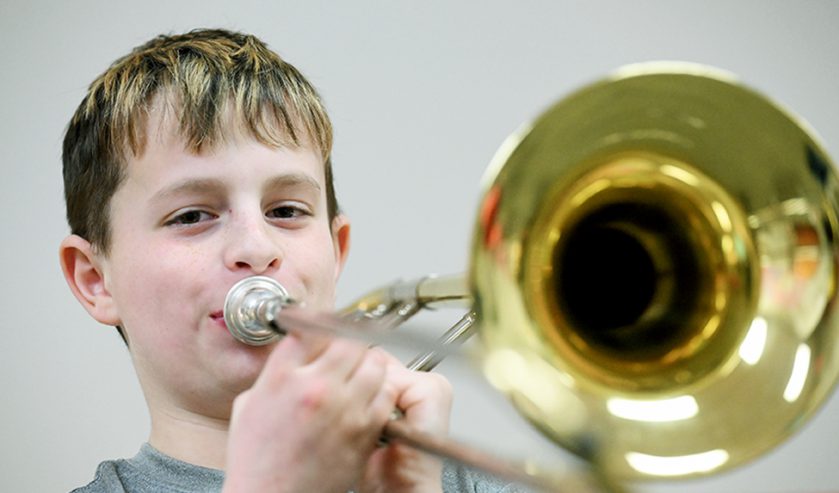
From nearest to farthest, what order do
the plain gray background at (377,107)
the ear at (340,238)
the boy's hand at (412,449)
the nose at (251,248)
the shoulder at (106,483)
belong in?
the boy's hand at (412,449)
the nose at (251,248)
the shoulder at (106,483)
the ear at (340,238)
the plain gray background at (377,107)


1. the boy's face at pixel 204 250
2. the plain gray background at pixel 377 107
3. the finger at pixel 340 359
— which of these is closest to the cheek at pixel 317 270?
the boy's face at pixel 204 250

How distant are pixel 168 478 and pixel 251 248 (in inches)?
10.4

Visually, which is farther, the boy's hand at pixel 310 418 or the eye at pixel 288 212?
the eye at pixel 288 212

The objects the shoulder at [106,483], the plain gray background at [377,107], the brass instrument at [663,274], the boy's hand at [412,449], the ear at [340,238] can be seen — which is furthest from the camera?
the plain gray background at [377,107]

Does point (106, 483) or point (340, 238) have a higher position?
point (340, 238)

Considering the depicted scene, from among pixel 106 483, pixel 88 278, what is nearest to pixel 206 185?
pixel 88 278

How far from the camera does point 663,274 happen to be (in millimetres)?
747

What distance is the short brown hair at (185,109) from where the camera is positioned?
982 mm

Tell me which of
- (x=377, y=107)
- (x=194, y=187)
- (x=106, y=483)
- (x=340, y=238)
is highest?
(x=377, y=107)

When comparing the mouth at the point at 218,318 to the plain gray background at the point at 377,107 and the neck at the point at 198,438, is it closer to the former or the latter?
the neck at the point at 198,438

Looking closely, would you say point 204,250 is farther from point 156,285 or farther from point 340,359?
point 340,359

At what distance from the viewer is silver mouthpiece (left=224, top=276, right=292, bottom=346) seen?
86 centimetres

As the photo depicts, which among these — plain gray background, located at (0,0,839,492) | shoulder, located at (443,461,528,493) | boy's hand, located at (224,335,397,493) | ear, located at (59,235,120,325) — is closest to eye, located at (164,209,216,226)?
ear, located at (59,235,120,325)

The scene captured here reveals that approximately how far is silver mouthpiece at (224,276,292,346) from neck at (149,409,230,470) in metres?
0.14
